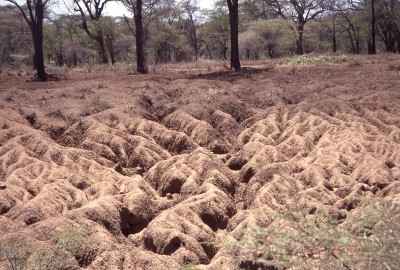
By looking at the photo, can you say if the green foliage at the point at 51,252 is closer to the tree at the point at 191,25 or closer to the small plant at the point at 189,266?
the small plant at the point at 189,266

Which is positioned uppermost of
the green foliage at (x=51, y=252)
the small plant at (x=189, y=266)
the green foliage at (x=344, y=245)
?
the green foliage at (x=344, y=245)

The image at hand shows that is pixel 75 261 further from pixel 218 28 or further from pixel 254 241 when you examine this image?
pixel 218 28

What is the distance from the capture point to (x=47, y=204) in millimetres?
8227

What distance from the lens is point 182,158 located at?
33.2ft

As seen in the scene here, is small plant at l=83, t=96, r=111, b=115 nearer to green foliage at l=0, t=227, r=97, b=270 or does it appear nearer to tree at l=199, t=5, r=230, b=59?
green foliage at l=0, t=227, r=97, b=270

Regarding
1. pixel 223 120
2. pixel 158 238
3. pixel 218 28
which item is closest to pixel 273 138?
pixel 223 120

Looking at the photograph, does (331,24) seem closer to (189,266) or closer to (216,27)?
(216,27)

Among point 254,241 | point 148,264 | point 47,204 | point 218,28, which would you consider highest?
point 218,28

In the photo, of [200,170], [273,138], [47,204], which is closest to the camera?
[47,204]

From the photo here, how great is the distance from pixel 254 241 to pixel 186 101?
837cm

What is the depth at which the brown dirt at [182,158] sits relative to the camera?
791 centimetres

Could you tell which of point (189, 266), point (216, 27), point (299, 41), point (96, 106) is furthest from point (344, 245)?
point (216, 27)

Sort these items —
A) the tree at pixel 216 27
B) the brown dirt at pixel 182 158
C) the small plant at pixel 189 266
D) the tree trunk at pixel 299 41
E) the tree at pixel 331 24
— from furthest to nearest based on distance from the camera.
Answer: the tree at pixel 331 24 < the tree at pixel 216 27 < the tree trunk at pixel 299 41 < the brown dirt at pixel 182 158 < the small plant at pixel 189 266

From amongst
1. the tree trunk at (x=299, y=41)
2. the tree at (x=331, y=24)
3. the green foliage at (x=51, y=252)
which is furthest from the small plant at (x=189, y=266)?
the tree at (x=331, y=24)
